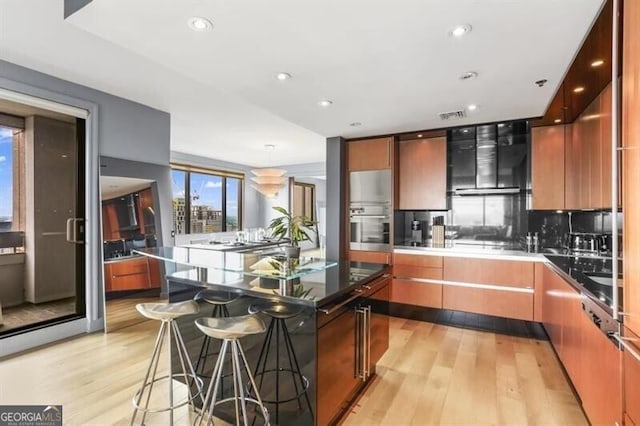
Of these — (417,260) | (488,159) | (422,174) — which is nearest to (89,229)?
(417,260)

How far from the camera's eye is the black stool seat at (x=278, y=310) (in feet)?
5.88

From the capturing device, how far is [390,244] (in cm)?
426

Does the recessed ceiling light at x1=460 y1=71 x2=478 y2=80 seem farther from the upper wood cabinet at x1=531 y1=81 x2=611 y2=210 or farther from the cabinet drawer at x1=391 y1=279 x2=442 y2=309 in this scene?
the cabinet drawer at x1=391 y1=279 x2=442 y2=309

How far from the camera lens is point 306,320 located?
1.74 metres

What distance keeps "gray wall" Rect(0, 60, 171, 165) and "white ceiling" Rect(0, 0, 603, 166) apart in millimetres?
144

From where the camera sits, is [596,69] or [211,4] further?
[596,69]

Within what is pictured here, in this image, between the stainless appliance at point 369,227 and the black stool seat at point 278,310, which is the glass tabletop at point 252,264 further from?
the stainless appliance at point 369,227

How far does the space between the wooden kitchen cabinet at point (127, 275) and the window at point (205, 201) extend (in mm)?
3448

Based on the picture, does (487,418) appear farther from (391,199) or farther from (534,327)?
(391,199)

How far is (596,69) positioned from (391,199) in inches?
95.2

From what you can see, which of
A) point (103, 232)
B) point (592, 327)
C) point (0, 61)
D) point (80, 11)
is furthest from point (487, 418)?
point (0, 61)

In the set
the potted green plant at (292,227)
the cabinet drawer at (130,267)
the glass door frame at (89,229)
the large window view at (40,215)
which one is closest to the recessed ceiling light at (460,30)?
the potted green plant at (292,227)

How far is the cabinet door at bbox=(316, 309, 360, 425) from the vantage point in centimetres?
175

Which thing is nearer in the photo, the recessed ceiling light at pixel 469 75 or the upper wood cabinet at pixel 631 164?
the upper wood cabinet at pixel 631 164
